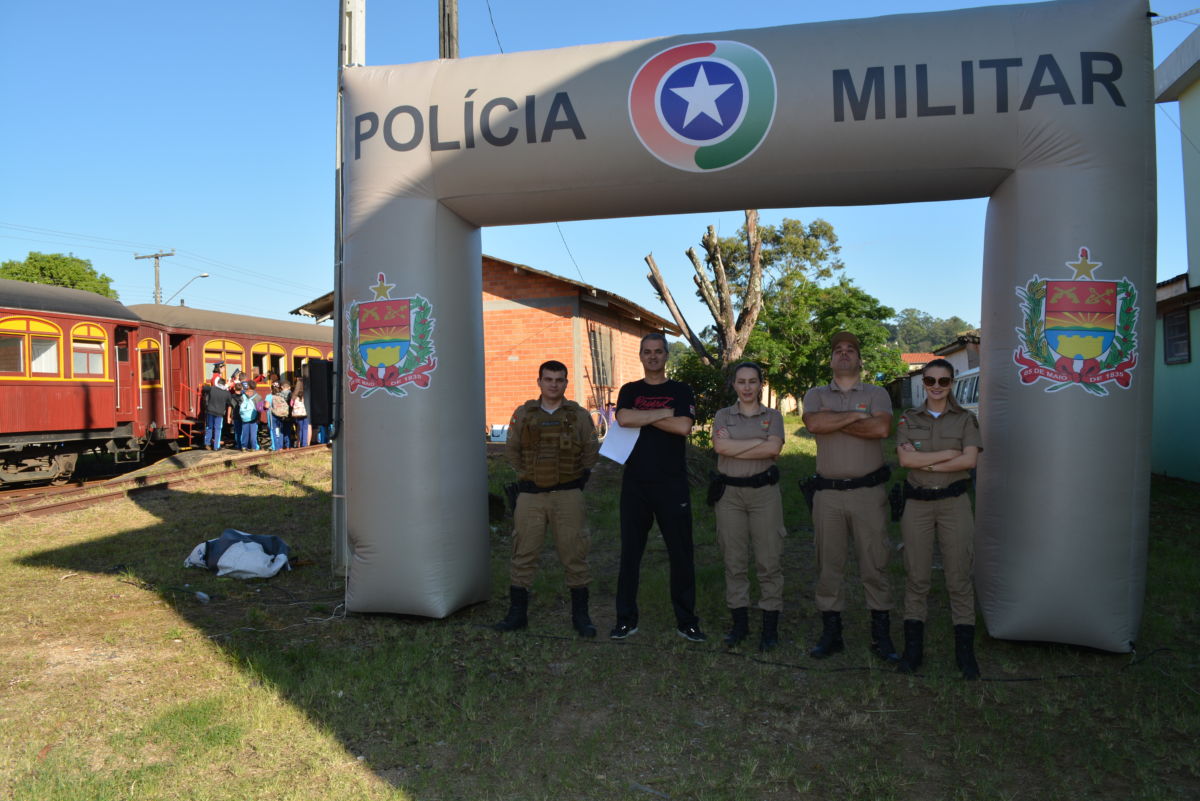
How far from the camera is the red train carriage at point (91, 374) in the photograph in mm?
11695

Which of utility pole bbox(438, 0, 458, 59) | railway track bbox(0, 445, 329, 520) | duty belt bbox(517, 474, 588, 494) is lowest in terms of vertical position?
railway track bbox(0, 445, 329, 520)

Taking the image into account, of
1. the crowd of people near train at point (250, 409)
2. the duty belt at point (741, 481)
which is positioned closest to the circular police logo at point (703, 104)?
the duty belt at point (741, 481)

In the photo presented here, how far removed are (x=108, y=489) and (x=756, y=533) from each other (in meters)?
9.70

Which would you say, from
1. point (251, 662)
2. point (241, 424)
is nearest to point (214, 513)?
point (251, 662)

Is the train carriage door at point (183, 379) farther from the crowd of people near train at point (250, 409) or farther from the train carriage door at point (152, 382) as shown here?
the train carriage door at point (152, 382)

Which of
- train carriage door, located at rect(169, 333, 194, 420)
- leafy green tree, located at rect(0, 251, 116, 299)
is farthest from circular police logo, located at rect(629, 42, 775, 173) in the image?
leafy green tree, located at rect(0, 251, 116, 299)

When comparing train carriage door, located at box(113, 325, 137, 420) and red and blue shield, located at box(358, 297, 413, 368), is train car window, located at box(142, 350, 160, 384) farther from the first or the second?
red and blue shield, located at box(358, 297, 413, 368)

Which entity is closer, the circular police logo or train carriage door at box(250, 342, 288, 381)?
the circular police logo

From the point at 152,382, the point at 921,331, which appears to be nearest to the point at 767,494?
the point at 152,382

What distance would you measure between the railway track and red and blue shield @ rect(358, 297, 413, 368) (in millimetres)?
6501

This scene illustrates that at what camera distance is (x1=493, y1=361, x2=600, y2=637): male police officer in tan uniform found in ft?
16.5

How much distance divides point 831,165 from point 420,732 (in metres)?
3.80

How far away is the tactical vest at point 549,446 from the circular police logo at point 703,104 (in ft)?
5.60

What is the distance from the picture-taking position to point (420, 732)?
374 centimetres
